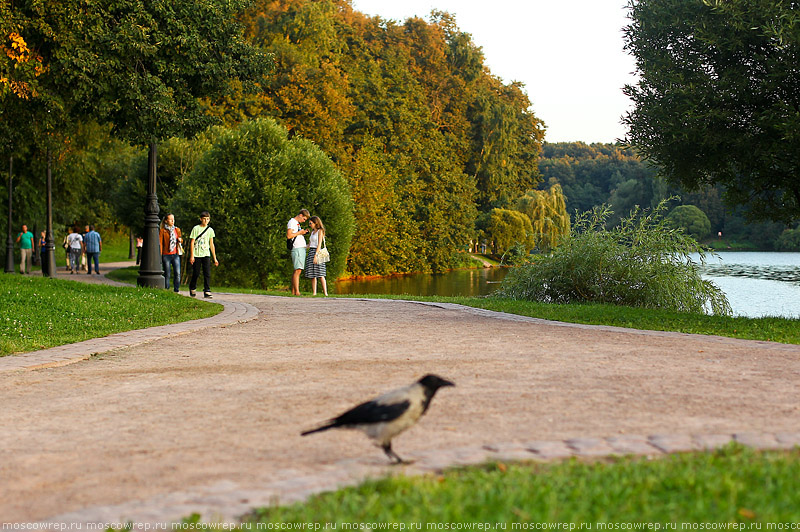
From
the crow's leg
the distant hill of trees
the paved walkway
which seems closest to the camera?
the paved walkway

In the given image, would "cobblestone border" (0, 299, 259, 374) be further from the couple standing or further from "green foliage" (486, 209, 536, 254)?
"green foliage" (486, 209, 536, 254)

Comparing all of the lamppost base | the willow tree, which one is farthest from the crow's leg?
the willow tree

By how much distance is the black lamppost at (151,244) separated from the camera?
1802 cm

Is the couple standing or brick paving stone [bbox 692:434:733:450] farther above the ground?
the couple standing

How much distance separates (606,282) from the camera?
1861 centimetres

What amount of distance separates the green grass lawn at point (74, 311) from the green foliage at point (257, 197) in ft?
38.7

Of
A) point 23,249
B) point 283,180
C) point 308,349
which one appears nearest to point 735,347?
point 308,349

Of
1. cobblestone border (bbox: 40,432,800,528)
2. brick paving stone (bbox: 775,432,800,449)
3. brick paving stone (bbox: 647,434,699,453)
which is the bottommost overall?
cobblestone border (bbox: 40,432,800,528)

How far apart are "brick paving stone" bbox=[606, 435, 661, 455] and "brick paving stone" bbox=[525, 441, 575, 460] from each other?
0.30 m

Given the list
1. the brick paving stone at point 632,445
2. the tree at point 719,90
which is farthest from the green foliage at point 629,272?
the brick paving stone at point 632,445

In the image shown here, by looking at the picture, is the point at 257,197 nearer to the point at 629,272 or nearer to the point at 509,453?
the point at 629,272

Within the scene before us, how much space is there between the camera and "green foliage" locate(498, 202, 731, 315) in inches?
721

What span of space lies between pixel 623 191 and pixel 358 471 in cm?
9952

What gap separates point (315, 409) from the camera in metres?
6.14
